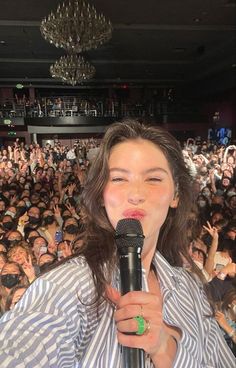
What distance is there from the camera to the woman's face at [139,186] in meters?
0.83

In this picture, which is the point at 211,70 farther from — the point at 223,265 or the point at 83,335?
the point at 83,335

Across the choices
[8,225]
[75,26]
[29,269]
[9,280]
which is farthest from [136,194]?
[75,26]

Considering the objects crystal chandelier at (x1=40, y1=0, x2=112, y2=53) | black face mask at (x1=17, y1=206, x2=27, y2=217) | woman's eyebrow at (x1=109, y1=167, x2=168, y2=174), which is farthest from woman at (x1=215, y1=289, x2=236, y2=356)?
crystal chandelier at (x1=40, y1=0, x2=112, y2=53)

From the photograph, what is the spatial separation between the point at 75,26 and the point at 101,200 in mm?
5042

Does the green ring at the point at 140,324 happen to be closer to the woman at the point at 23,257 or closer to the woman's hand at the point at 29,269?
the woman's hand at the point at 29,269

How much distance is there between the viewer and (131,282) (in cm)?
65

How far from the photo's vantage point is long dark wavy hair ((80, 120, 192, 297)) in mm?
839

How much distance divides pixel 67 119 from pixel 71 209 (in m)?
8.45

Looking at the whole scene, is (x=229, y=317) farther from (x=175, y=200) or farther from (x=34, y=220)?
(x=34, y=220)

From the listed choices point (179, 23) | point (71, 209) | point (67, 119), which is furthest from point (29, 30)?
point (71, 209)

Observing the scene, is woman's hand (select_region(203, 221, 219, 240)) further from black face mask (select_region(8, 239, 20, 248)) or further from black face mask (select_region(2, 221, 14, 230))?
black face mask (select_region(2, 221, 14, 230))

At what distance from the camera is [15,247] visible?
3.36 m

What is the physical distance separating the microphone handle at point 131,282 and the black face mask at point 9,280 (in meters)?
2.35

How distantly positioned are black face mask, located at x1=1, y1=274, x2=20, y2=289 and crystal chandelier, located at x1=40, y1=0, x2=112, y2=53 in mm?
3805
